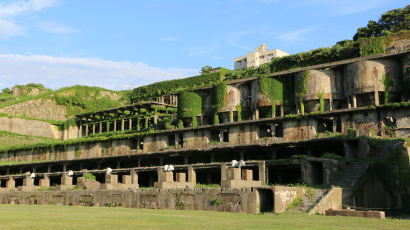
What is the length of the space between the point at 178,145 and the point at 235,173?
25989mm

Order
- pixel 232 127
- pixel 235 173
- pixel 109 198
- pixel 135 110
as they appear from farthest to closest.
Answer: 1. pixel 135 110
2. pixel 232 127
3. pixel 109 198
4. pixel 235 173

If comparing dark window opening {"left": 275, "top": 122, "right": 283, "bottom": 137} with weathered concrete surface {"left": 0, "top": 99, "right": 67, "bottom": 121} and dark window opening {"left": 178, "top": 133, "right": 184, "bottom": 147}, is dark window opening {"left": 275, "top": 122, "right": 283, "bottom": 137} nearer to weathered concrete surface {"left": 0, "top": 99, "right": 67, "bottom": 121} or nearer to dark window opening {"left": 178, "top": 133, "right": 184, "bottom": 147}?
dark window opening {"left": 178, "top": 133, "right": 184, "bottom": 147}

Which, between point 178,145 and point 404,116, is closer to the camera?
point 404,116

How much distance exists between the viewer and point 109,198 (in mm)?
32031

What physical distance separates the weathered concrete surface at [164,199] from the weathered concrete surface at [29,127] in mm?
42399

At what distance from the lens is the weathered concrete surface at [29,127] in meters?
76.6

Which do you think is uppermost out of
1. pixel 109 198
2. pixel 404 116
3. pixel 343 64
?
pixel 343 64

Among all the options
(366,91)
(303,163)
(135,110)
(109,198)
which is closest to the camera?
(109,198)

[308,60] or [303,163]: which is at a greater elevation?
[308,60]

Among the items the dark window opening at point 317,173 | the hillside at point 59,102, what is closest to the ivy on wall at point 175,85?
the hillside at point 59,102

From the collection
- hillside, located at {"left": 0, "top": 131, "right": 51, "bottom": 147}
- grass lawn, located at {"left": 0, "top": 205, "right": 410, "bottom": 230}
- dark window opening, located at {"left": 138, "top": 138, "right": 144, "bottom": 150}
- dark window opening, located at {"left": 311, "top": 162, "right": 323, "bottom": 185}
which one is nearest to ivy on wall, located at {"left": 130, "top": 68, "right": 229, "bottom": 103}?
dark window opening, located at {"left": 138, "top": 138, "right": 144, "bottom": 150}

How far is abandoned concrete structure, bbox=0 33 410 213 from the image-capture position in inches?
1171

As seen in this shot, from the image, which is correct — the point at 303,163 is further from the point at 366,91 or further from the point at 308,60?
the point at 308,60

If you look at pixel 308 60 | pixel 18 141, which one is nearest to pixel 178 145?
pixel 308 60
